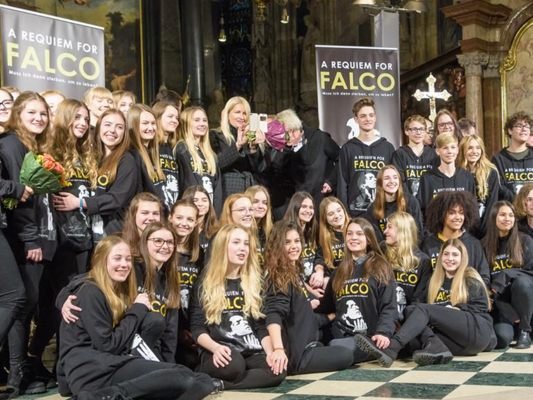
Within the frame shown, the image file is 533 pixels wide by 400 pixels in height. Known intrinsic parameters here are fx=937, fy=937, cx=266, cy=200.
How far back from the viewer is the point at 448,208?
7.48 metres

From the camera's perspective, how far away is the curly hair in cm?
747

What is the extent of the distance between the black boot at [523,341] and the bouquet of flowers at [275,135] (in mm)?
2488

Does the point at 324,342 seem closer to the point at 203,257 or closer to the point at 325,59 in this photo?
the point at 203,257

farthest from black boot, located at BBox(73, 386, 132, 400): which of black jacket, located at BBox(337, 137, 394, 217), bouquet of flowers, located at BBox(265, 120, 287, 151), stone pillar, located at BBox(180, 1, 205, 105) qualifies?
stone pillar, located at BBox(180, 1, 205, 105)

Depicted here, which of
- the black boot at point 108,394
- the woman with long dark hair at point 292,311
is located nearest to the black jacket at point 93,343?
the black boot at point 108,394

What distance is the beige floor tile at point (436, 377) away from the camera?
18.9 ft

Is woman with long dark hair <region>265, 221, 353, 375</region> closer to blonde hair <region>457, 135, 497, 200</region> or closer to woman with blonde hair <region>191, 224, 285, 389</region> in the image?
woman with blonde hair <region>191, 224, 285, 389</region>

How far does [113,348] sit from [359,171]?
3.62 metres

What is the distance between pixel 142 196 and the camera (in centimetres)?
604

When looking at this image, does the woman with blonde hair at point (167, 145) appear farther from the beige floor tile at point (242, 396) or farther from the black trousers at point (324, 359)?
the beige floor tile at point (242, 396)

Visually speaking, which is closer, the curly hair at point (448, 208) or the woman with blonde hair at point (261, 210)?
the woman with blonde hair at point (261, 210)

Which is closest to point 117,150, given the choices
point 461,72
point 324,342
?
point 324,342

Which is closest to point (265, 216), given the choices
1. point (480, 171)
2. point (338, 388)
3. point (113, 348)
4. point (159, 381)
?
point (338, 388)

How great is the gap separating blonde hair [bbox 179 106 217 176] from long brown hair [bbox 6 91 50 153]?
1406mm
